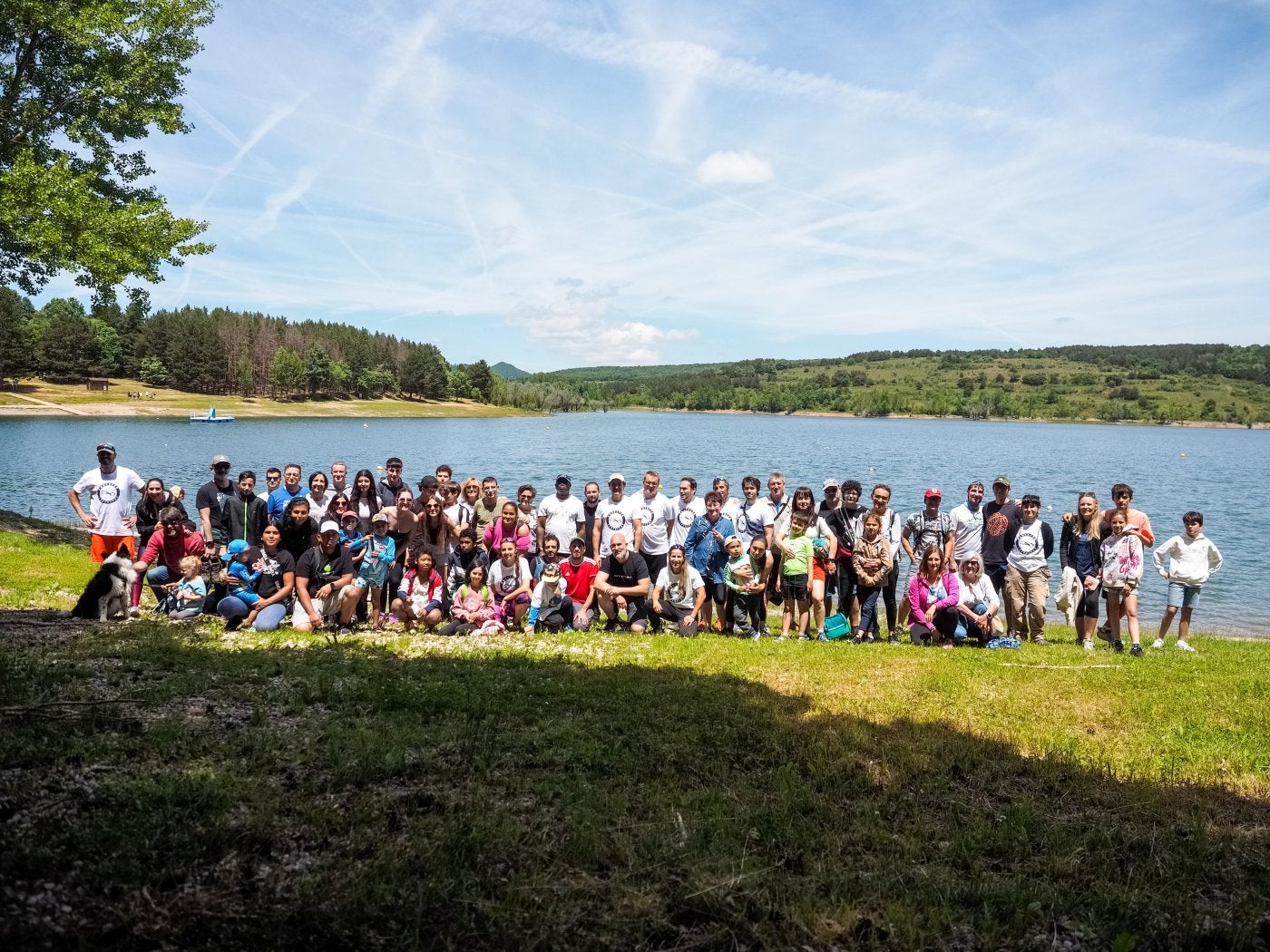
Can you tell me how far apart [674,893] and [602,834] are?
740mm

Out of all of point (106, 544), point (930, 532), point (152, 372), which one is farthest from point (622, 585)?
point (152, 372)

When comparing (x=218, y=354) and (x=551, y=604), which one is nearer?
(x=551, y=604)

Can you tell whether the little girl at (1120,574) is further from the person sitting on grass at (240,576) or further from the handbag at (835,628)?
the person sitting on grass at (240,576)

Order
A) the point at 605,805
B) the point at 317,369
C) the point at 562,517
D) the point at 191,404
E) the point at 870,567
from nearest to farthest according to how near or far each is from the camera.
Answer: the point at 605,805 → the point at 870,567 → the point at 562,517 → the point at 191,404 → the point at 317,369

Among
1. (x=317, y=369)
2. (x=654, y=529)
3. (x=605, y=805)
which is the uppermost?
(x=317, y=369)

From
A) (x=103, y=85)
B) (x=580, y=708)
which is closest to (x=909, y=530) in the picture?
(x=580, y=708)

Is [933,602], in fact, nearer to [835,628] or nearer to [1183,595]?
[835,628]

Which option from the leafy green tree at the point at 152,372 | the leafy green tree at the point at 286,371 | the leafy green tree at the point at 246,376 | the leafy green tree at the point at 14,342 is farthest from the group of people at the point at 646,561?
the leafy green tree at the point at 246,376

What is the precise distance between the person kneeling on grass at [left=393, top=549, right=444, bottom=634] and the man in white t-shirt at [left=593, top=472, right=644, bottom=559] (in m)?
3.29

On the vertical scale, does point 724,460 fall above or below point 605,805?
below

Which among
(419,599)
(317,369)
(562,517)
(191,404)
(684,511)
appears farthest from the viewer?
(317,369)

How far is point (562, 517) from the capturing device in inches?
567

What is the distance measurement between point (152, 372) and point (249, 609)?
4699 inches

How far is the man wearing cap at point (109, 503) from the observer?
13375mm
